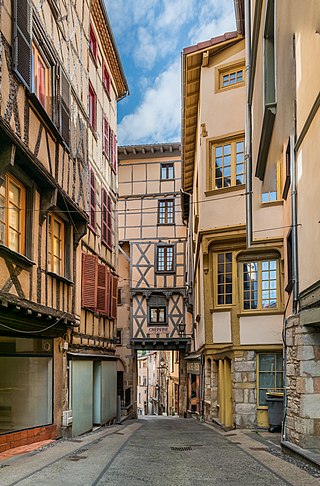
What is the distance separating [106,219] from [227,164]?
14.5 feet

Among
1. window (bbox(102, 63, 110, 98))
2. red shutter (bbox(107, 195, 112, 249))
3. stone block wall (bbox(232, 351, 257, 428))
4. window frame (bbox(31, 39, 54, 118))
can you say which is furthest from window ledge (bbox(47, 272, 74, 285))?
window (bbox(102, 63, 110, 98))

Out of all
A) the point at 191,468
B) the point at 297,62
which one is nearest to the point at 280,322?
the point at 191,468

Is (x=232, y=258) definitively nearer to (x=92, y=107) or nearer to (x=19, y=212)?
(x=92, y=107)

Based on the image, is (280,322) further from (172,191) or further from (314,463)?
(172,191)

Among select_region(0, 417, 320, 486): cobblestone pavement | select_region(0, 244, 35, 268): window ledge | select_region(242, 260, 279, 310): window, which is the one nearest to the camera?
select_region(0, 417, 320, 486): cobblestone pavement

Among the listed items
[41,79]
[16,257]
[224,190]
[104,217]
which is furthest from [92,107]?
A: [16,257]

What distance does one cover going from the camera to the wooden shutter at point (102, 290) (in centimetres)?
1387

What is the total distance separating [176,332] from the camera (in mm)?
25328

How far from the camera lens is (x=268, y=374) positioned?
12.3 m

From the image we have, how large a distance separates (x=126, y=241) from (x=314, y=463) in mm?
20227

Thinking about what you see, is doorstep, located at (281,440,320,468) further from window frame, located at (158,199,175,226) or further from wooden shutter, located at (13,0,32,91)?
window frame, located at (158,199,175,226)

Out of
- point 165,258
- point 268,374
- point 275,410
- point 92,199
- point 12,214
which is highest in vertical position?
point 92,199

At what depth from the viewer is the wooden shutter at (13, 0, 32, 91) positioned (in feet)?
26.6

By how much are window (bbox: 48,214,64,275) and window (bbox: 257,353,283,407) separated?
16.3ft
